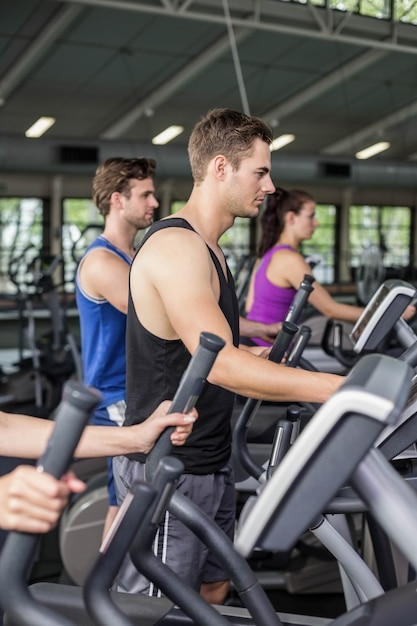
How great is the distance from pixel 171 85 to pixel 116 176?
8.50 meters

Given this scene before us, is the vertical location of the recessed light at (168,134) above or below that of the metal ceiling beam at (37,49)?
below

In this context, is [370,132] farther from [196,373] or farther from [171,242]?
[196,373]

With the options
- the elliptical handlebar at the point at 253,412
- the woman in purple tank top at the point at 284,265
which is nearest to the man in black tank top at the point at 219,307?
the elliptical handlebar at the point at 253,412

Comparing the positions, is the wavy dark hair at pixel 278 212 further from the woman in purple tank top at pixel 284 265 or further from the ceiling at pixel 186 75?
the ceiling at pixel 186 75

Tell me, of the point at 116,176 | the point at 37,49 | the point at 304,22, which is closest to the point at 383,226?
the point at 304,22

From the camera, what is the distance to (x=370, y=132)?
13578 mm

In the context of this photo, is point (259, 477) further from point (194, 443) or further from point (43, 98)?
point (43, 98)

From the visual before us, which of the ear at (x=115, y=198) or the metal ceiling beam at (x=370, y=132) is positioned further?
the metal ceiling beam at (x=370, y=132)

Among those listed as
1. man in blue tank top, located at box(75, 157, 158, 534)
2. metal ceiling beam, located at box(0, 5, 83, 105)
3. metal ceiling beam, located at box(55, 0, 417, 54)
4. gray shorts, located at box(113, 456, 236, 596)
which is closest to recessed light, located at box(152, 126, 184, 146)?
metal ceiling beam, located at box(0, 5, 83, 105)

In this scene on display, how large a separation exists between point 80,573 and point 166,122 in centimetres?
1026

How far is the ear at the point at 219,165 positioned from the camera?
1757 mm

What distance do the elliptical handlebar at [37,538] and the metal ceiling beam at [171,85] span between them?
914 cm

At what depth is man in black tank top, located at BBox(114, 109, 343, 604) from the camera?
64.3 inches

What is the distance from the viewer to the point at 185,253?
1.59 meters
